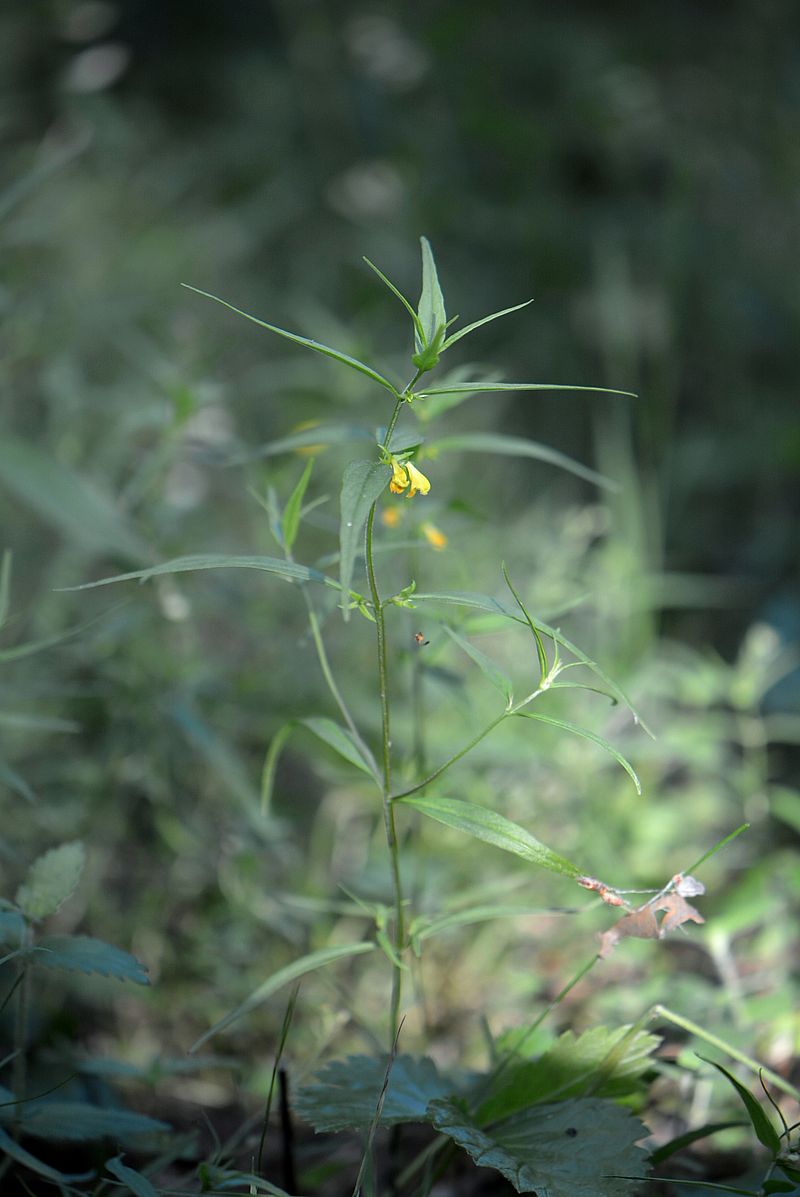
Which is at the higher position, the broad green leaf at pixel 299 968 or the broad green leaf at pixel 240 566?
the broad green leaf at pixel 240 566

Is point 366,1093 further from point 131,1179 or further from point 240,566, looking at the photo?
point 240,566

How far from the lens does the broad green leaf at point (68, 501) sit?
864 mm

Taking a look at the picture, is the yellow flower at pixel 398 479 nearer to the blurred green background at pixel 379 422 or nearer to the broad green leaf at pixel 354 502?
the broad green leaf at pixel 354 502

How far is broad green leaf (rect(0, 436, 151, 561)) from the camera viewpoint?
2.83ft

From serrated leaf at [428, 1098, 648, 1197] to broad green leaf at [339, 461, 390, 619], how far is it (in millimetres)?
300

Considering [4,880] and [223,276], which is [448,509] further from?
[223,276]

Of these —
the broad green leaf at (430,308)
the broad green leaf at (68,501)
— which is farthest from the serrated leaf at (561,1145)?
the broad green leaf at (68,501)

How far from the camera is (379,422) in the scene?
1.37 m

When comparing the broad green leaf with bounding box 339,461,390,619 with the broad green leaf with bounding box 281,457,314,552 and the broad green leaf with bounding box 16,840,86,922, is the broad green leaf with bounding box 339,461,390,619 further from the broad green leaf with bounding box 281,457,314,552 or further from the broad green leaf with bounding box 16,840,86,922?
the broad green leaf with bounding box 16,840,86,922

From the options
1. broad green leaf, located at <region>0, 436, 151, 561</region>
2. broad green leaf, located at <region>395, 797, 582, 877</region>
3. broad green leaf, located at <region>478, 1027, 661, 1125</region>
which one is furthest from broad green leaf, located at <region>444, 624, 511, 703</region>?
broad green leaf, located at <region>0, 436, 151, 561</region>

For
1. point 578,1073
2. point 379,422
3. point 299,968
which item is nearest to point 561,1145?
point 578,1073

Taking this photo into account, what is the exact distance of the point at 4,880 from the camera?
1.00 meters

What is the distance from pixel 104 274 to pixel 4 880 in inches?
41.2

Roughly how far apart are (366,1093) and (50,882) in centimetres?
22
